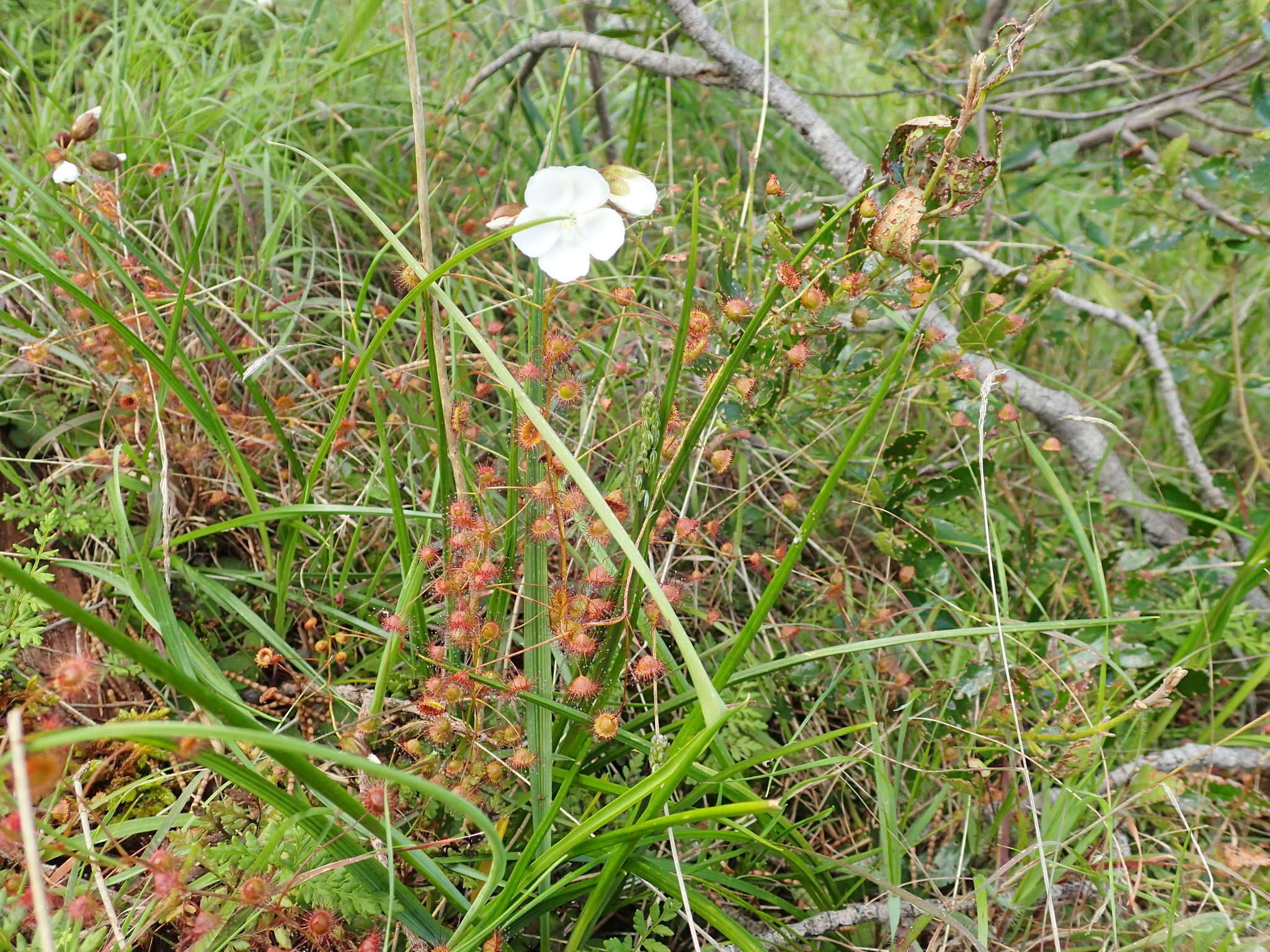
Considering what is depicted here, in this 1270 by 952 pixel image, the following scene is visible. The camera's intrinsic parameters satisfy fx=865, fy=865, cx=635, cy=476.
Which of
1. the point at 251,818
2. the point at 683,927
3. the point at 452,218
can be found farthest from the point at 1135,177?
the point at 251,818

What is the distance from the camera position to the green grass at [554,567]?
1094 millimetres

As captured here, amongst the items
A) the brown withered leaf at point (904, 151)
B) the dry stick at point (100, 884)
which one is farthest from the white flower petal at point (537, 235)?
the dry stick at point (100, 884)

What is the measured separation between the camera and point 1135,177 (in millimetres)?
2047

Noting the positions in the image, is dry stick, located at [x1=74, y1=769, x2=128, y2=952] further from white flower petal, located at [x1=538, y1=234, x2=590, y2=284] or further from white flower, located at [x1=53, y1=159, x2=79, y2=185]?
white flower, located at [x1=53, y1=159, x2=79, y2=185]

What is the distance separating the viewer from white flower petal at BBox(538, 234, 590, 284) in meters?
1.15

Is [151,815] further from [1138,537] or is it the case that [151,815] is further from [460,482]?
[1138,537]

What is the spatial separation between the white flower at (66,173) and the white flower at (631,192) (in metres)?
1.04

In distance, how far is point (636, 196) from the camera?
1.16 metres

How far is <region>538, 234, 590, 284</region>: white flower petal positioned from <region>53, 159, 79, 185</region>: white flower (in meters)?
0.99

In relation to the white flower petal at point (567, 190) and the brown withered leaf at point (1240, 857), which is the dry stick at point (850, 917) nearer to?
the brown withered leaf at point (1240, 857)

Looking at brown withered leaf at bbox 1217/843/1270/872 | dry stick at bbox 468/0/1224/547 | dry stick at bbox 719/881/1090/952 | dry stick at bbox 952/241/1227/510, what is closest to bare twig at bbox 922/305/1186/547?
dry stick at bbox 468/0/1224/547

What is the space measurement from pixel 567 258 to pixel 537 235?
5 centimetres

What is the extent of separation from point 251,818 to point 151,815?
254 mm

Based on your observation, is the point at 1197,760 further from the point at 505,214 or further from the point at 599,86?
the point at 599,86
